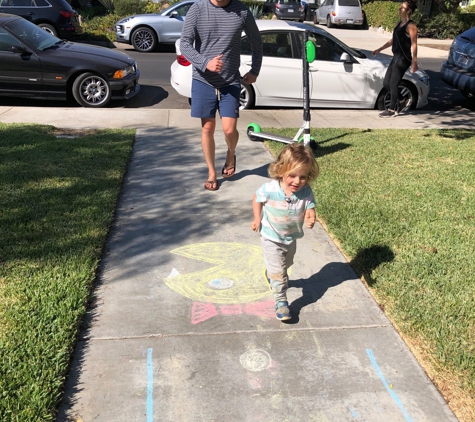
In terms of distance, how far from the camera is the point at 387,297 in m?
3.79

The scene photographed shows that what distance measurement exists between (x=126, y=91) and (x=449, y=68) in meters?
6.38

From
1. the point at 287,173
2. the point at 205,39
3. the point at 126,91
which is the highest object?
the point at 205,39

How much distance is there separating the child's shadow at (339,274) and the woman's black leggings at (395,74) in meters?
5.55

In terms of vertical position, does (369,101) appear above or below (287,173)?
below

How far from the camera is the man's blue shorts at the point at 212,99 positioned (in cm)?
532

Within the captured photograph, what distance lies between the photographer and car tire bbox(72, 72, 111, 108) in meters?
9.47

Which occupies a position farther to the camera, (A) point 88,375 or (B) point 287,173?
(B) point 287,173

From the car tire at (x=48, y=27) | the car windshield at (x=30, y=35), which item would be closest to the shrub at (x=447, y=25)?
the car tire at (x=48, y=27)

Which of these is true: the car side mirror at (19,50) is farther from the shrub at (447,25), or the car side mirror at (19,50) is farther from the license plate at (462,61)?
the shrub at (447,25)

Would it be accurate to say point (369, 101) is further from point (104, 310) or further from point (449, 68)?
point (104, 310)

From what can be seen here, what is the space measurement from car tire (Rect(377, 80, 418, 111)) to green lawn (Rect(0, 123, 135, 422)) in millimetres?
5049

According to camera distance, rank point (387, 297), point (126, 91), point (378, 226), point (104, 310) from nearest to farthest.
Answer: point (104, 310) < point (387, 297) < point (378, 226) < point (126, 91)

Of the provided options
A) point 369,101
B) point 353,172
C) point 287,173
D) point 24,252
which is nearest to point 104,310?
point 24,252

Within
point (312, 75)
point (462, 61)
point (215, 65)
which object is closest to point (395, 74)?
point (312, 75)
